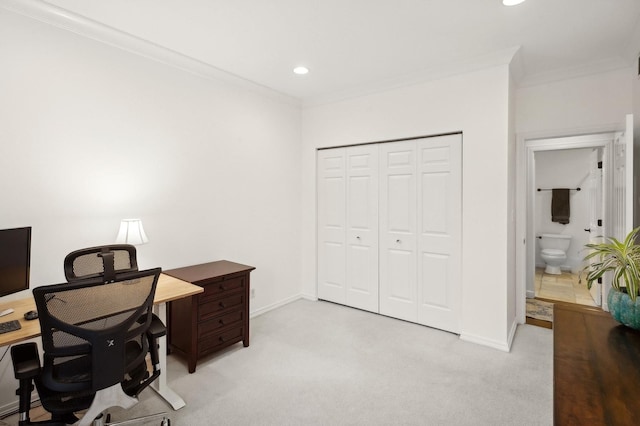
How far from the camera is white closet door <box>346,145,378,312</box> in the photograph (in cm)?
390

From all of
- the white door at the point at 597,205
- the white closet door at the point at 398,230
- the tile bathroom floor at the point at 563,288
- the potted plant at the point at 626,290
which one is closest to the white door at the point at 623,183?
the white door at the point at 597,205

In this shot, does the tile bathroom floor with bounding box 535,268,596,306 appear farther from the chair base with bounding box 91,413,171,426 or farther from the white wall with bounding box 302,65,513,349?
the chair base with bounding box 91,413,171,426

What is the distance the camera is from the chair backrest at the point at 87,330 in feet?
4.66

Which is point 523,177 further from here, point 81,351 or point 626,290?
point 81,351

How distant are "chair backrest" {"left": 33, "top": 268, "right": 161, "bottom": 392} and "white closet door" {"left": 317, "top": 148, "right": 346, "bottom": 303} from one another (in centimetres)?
281

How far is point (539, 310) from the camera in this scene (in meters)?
4.10

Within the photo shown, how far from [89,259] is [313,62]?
2.49 metres

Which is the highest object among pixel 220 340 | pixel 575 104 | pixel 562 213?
pixel 575 104

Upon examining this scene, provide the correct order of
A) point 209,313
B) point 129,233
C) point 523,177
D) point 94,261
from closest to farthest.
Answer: point 94,261, point 129,233, point 209,313, point 523,177

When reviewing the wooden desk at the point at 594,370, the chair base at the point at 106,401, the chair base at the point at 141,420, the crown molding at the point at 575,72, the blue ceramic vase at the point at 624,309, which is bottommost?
the chair base at the point at 141,420

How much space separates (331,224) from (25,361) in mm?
3212

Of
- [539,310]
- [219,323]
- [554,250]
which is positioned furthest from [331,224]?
[554,250]

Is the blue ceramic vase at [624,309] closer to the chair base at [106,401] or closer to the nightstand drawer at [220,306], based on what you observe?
the chair base at [106,401]

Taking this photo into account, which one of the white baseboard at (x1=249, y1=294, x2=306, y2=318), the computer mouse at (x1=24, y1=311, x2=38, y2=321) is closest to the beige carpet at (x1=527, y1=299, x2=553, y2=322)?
the white baseboard at (x1=249, y1=294, x2=306, y2=318)
